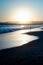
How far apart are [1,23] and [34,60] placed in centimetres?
4348

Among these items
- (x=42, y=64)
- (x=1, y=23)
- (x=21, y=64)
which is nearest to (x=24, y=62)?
(x=21, y=64)

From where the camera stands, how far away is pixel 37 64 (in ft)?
19.9

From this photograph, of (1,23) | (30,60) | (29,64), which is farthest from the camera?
(1,23)

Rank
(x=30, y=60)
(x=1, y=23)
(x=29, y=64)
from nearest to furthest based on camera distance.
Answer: (x=29, y=64)
(x=30, y=60)
(x=1, y=23)

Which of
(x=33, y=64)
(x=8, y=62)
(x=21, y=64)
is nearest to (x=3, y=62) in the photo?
(x=8, y=62)

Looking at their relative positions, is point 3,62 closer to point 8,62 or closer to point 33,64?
point 8,62

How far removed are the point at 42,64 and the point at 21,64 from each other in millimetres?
777

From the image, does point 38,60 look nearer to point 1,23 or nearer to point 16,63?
point 16,63

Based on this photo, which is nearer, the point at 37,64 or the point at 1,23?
the point at 37,64

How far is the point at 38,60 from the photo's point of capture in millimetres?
6641

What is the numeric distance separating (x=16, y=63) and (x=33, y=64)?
65 cm

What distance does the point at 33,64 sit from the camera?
6047 mm

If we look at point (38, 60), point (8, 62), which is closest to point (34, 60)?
point (38, 60)

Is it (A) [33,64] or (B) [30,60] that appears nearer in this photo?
(A) [33,64]
